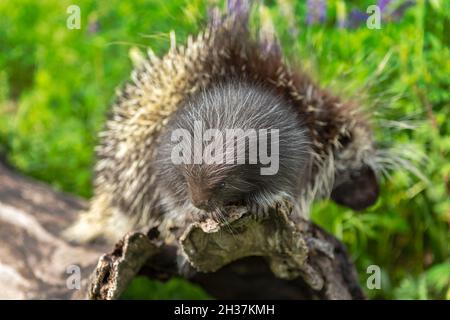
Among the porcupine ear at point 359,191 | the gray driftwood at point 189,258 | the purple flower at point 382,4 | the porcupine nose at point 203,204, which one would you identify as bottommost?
the gray driftwood at point 189,258

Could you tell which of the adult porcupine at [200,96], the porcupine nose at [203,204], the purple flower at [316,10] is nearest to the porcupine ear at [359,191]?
the adult porcupine at [200,96]

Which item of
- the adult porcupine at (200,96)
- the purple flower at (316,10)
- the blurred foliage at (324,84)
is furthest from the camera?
the purple flower at (316,10)

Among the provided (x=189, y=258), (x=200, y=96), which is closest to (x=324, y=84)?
(x=200, y=96)

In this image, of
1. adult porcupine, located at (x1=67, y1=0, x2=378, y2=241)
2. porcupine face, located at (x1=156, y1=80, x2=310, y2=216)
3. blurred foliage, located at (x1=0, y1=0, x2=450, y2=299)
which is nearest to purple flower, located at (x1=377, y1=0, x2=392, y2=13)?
blurred foliage, located at (x1=0, y1=0, x2=450, y2=299)

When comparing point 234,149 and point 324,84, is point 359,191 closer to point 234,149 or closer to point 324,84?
point 324,84

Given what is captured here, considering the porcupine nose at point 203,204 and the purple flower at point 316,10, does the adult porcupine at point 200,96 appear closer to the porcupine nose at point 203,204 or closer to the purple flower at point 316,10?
the porcupine nose at point 203,204

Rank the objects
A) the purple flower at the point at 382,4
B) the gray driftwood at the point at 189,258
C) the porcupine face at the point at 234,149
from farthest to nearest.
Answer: the purple flower at the point at 382,4, the gray driftwood at the point at 189,258, the porcupine face at the point at 234,149
